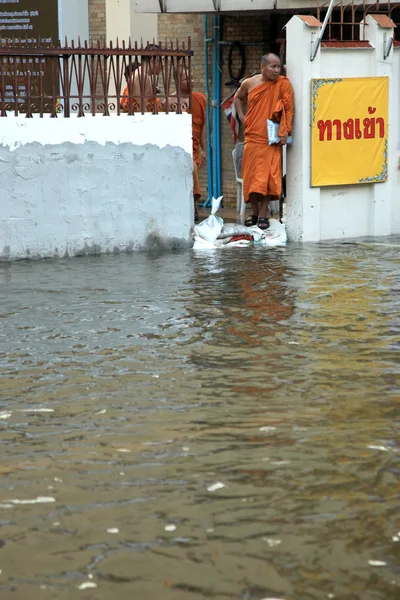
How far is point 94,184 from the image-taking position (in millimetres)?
11562

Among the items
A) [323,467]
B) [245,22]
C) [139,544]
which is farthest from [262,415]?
[245,22]

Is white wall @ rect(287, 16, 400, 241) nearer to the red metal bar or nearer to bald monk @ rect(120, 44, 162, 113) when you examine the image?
the red metal bar

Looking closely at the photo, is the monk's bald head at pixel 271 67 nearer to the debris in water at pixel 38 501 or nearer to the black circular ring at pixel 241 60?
the black circular ring at pixel 241 60

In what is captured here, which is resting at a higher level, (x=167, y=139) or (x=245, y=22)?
(x=245, y=22)

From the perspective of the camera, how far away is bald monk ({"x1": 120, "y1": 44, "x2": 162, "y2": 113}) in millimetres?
11453

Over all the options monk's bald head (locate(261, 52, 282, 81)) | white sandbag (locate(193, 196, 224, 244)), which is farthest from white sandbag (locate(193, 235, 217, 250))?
monk's bald head (locate(261, 52, 282, 81))

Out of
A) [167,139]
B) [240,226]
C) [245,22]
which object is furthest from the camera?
[245,22]

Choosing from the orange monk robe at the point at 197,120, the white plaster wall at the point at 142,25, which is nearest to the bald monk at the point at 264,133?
the orange monk robe at the point at 197,120

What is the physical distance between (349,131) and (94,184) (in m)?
2.96

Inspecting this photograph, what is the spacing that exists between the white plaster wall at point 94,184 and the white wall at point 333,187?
1.22 meters

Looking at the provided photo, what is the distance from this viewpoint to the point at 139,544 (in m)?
4.06

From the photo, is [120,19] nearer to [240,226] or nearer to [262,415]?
[240,226]

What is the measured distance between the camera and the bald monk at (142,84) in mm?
11453

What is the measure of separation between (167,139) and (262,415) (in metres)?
6.59
